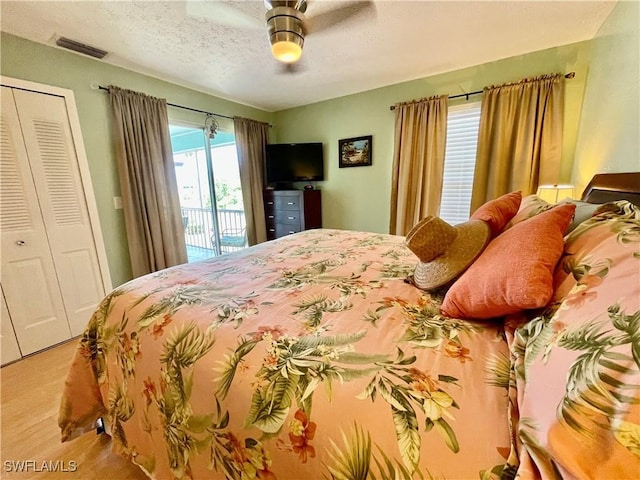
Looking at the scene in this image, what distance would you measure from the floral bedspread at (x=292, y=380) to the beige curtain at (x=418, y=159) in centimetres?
221

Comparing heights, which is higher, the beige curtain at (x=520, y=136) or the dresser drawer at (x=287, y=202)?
the beige curtain at (x=520, y=136)

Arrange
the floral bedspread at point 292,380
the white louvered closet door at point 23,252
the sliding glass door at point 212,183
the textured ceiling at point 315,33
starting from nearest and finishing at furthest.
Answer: the floral bedspread at point 292,380, the textured ceiling at point 315,33, the white louvered closet door at point 23,252, the sliding glass door at point 212,183

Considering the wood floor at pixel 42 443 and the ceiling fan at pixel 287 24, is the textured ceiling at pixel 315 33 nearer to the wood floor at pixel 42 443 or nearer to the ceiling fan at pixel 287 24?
the ceiling fan at pixel 287 24

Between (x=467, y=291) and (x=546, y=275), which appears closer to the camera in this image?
(x=546, y=275)

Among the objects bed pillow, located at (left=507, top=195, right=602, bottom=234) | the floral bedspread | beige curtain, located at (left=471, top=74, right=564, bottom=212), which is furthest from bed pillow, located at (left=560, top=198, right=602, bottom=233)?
beige curtain, located at (left=471, top=74, right=564, bottom=212)

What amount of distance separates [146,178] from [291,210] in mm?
1915

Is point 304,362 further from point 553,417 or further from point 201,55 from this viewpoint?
point 201,55

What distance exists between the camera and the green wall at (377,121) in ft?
8.51

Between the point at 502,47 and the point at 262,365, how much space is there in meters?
3.42

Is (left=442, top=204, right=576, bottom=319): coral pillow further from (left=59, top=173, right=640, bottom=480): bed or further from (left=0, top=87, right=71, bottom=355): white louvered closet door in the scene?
(left=0, top=87, right=71, bottom=355): white louvered closet door

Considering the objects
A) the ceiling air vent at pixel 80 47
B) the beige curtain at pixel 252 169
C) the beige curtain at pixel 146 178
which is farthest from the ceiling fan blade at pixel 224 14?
the beige curtain at pixel 252 169

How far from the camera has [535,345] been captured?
618 millimetres

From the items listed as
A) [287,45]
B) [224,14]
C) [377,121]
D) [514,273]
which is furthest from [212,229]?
[514,273]

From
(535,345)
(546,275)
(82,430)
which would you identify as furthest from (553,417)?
(82,430)
